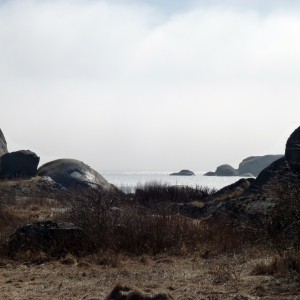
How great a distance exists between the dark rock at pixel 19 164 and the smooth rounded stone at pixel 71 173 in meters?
1.69

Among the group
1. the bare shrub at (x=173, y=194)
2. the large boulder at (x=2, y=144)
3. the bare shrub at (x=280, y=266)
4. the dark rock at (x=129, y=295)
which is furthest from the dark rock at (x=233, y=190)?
the large boulder at (x=2, y=144)

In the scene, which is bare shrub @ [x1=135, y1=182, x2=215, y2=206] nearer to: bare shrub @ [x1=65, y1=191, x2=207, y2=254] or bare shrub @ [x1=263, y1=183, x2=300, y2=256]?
bare shrub @ [x1=65, y1=191, x2=207, y2=254]

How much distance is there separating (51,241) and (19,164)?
74.8 ft

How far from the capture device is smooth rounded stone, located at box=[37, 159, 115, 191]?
33.8 metres

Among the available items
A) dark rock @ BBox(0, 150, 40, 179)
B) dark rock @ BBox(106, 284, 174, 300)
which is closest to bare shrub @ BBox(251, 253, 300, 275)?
dark rock @ BBox(106, 284, 174, 300)

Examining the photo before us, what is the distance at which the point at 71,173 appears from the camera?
34.5m

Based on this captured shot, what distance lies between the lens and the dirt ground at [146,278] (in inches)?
280

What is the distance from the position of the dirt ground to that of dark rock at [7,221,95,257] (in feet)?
1.67

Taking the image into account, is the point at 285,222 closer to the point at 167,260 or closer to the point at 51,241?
the point at 167,260

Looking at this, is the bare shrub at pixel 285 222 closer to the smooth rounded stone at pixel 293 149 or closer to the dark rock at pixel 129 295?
the dark rock at pixel 129 295

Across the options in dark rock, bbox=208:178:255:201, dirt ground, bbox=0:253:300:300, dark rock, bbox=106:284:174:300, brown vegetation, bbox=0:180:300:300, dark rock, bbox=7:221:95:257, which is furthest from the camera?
dark rock, bbox=208:178:255:201

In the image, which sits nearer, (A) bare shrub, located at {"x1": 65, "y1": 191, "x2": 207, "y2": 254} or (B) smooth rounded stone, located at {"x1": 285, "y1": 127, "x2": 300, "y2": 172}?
(A) bare shrub, located at {"x1": 65, "y1": 191, "x2": 207, "y2": 254}

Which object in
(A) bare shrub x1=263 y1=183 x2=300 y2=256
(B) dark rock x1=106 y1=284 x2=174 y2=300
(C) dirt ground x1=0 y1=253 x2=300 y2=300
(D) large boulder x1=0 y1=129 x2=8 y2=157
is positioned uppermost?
(D) large boulder x1=0 y1=129 x2=8 y2=157

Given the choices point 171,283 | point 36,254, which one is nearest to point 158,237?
point 36,254
